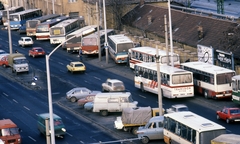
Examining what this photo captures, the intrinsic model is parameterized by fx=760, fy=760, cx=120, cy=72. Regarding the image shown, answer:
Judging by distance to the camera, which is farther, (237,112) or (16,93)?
(16,93)

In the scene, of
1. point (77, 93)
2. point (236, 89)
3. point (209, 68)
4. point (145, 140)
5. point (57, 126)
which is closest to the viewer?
point (145, 140)

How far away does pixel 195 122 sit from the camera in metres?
51.7

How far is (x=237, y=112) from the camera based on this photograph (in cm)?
6072

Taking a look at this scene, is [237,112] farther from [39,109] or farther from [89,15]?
[89,15]

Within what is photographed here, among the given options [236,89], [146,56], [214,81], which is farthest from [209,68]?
[146,56]

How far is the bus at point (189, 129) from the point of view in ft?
164

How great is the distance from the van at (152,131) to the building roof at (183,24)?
26.1 meters

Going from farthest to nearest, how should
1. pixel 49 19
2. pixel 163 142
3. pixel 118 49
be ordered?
pixel 49 19 < pixel 118 49 < pixel 163 142

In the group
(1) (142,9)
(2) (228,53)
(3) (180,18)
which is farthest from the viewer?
(1) (142,9)

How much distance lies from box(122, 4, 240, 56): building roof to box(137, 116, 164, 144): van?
85.6 ft

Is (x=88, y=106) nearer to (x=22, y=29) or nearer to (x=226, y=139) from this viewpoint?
(x=226, y=139)

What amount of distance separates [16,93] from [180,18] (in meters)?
27.4

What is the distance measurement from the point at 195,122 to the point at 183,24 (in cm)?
4512

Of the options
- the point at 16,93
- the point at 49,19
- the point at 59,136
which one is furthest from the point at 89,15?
the point at 59,136
